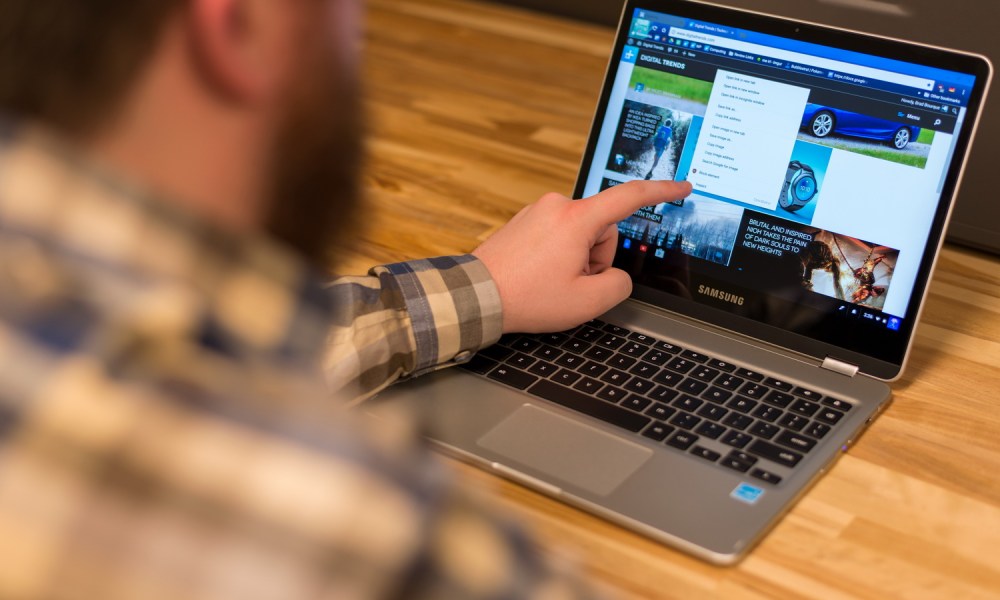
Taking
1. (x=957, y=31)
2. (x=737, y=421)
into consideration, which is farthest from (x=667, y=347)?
(x=957, y=31)

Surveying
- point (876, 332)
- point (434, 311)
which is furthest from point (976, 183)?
point (434, 311)

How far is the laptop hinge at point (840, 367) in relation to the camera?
89 cm

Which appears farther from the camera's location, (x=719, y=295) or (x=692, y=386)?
(x=719, y=295)

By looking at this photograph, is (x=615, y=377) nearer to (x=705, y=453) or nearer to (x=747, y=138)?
(x=705, y=453)

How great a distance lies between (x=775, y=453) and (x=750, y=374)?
12 cm

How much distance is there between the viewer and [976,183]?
113 cm

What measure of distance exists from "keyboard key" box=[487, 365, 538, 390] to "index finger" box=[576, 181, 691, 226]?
6.3 inches

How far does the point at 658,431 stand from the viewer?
2.62 feet

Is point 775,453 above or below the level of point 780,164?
below

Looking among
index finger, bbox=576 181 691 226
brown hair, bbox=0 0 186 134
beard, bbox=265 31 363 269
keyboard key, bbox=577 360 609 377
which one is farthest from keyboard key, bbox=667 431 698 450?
brown hair, bbox=0 0 186 134

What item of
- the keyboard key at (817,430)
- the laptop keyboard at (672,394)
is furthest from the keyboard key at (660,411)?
the keyboard key at (817,430)

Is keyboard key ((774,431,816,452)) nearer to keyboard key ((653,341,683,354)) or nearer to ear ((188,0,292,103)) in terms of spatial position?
keyboard key ((653,341,683,354))

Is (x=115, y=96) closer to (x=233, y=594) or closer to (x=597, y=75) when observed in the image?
(x=233, y=594)

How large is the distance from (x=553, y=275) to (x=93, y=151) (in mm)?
542
